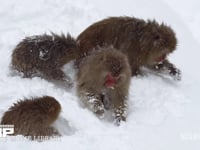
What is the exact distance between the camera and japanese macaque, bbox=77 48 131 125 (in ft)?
19.1

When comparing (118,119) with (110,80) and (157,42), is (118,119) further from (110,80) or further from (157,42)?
(157,42)

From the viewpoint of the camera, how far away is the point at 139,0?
8.66 m

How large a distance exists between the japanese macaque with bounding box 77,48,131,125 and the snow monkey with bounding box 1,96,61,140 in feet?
2.25

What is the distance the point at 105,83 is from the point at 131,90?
671 millimetres

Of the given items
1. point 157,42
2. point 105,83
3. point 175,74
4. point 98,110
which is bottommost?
point 98,110

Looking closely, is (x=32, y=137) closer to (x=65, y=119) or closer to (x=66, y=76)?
(x=65, y=119)

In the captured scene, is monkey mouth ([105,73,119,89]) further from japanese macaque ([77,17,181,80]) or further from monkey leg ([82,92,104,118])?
japanese macaque ([77,17,181,80])

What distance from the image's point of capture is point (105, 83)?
589 cm

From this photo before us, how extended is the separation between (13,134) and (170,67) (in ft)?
9.01

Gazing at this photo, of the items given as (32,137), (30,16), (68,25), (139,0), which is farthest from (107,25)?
(32,137)

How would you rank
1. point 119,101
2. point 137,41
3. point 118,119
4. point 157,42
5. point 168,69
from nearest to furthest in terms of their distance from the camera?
point 118,119 < point 119,101 < point 157,42 < point 137,41 < point 168,69

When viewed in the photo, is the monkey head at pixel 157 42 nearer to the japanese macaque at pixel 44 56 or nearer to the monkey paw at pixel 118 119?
the japanese macaque at pixel 44 56

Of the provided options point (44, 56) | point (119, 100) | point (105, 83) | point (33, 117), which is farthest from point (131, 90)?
point (33, 117)

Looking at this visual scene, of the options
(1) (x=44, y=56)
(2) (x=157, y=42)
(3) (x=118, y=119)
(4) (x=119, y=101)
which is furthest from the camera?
(2) (x=157, y=42)
